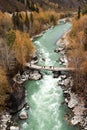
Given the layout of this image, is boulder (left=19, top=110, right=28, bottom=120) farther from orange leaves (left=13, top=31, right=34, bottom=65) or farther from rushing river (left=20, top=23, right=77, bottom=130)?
orange leaves (left=13, top=31, right=34, bottom=65)

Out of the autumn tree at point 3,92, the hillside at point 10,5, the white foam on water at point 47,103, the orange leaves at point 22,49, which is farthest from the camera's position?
the hillside at point 10,5

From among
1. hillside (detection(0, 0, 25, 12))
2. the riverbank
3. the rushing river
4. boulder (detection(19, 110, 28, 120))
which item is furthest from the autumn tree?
hillside (detection(0, 0, 25, 12))

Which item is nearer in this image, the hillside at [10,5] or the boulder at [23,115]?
the boulder at [23,115]

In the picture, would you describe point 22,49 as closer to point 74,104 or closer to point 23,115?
point 74,104

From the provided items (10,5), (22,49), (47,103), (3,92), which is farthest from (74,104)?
(10,5)

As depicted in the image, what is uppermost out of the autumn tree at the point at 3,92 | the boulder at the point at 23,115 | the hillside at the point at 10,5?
the hillside at the point at 10,5

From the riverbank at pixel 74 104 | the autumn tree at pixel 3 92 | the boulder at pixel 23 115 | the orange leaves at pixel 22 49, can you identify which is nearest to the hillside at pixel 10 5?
the orange leaves at pixel 22 49

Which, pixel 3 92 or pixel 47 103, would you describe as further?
pixel 47 103

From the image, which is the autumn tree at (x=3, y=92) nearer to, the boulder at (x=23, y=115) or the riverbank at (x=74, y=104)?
the boulder at (x=23, y=115)

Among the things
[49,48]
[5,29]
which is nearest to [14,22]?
[5,29]

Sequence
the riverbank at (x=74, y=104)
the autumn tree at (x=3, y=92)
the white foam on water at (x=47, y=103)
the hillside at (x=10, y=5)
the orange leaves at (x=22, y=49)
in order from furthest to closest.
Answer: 1. the hillside at (x=10, y=5)
2. the orange leaves at (x=22, y=49)
3. the autumn tree at (x=3, y=92)
4. the white foam on water at (x=47, y=103)
5. the riverbank at (x=74, y=104)

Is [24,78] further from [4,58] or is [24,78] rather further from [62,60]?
[62,60]
